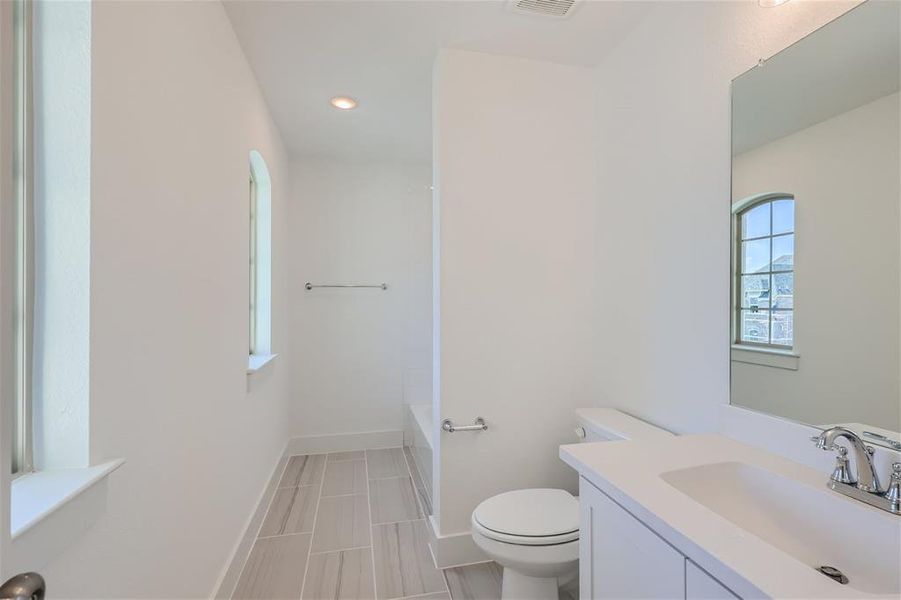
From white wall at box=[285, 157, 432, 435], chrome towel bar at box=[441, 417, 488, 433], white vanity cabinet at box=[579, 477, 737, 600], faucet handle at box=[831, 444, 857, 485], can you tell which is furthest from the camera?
white wall at box=[285, 157, 432, 435]

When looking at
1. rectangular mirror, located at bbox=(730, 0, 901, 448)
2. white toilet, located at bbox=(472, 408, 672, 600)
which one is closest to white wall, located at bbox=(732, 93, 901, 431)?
rectangular mirror, located at bbox=(730, 0, 901, 448)

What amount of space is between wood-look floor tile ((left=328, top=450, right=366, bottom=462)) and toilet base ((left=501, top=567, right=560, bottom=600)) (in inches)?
77.1

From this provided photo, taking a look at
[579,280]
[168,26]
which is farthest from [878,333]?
[168,26]

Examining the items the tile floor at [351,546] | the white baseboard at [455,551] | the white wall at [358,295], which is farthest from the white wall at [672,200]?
the white wall at [358,295]

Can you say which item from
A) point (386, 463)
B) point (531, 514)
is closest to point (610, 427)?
point (531, 514)

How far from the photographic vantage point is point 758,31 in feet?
4.01

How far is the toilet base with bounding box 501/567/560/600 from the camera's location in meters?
1.47

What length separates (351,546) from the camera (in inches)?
80.7

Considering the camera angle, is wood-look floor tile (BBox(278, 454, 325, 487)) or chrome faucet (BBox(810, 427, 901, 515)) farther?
wood-look floor tile (BBox(278, 454, 325, 487))

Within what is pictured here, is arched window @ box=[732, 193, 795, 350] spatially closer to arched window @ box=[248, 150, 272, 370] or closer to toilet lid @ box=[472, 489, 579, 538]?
toilet lid @ box=[472, 489, 579, 538]

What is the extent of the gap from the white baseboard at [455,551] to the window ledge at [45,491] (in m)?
1.44

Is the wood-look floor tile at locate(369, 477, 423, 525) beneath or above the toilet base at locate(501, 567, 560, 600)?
beneath

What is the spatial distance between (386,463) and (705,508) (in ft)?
8.66

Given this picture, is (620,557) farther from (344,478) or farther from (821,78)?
(344,478)
